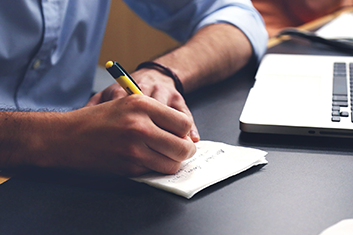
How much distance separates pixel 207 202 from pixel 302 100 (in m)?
0.26

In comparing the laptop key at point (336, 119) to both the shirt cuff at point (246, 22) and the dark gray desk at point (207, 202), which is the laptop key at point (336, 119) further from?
the shirt cuff at point (246, 22)

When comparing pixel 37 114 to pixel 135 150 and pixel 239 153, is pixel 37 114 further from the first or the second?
pixel 239 153

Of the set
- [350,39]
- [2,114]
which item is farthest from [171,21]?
[2,114]

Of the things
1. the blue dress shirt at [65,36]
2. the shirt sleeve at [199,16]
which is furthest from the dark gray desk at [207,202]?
the shirt sleeve at [199,16]

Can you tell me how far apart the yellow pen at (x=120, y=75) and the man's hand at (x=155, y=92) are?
0.14 metres

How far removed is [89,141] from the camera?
0.40m

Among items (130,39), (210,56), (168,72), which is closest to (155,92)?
(168,72)

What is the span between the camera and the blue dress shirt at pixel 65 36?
66cm

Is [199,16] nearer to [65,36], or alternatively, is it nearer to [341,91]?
[65,36]

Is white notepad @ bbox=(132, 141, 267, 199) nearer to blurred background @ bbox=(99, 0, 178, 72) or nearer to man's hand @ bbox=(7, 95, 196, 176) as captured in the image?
man's hand @ bbox=(7, 95, 196, 176)

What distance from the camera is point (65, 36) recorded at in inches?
29.8

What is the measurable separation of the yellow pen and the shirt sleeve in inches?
16.9

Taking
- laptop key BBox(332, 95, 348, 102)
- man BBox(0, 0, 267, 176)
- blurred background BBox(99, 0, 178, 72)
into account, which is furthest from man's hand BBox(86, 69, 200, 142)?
blurred background BBox(99, 0, 178, 72)

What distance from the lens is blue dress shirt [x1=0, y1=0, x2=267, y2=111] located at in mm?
656
